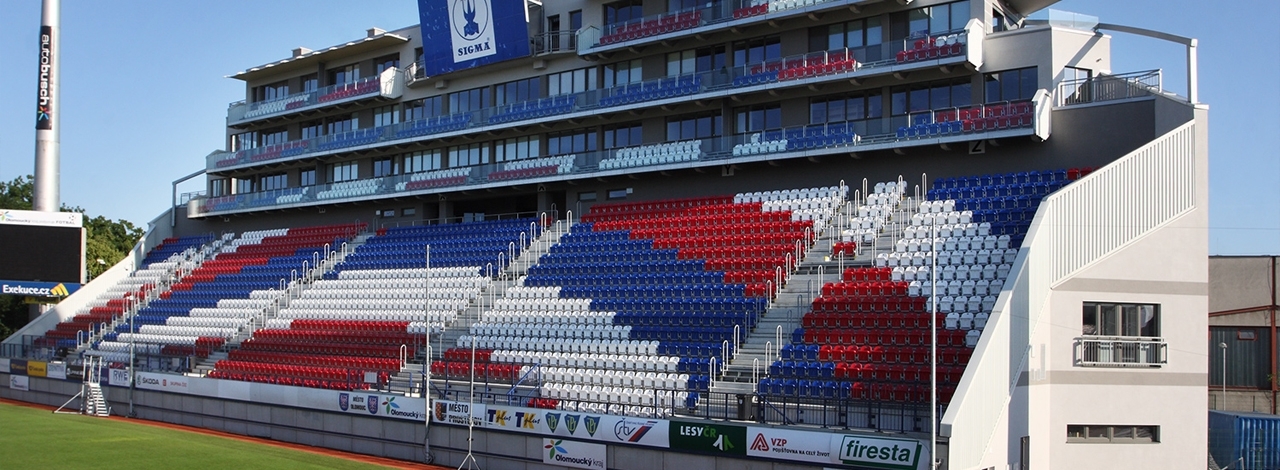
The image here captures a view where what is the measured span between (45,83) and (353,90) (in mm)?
14274

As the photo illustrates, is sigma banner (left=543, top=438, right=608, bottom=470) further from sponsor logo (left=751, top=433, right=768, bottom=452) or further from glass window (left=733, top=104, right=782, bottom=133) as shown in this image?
glass window (left=733, top=104, right=782, bottom=133)

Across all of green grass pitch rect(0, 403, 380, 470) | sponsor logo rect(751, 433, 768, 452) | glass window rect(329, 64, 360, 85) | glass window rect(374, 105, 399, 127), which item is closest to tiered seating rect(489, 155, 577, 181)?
glass window rect(374, 105, 399, 127)

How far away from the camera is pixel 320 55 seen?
48688mm

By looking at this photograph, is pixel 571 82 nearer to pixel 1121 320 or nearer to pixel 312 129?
pixel 312 129

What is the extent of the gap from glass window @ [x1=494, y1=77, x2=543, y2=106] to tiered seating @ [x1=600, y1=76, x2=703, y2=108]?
448 centimetres

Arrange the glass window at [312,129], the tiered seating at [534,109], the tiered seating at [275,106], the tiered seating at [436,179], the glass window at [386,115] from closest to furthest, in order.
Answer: the tiered seating at [534,109] < the tiered seating at [436,179] < the glass window at [386,115] < the tiered seating at [275,106] < the glass window at [312,129]

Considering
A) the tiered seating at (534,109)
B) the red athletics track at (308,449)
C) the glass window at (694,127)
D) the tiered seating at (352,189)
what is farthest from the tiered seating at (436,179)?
the red athletics track at (308,449)

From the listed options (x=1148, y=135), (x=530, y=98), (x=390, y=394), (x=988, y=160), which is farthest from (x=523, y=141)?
(x=1148, y=135)

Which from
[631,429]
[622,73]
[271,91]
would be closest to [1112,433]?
[631,429]

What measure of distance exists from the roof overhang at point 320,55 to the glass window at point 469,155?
5627 millimetres

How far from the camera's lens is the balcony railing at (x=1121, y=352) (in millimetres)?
22219

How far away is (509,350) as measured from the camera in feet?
98.7

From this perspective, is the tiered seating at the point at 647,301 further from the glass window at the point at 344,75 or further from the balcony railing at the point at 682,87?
the glass window at the point at 344,75

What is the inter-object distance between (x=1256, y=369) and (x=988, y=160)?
40.4 feet
